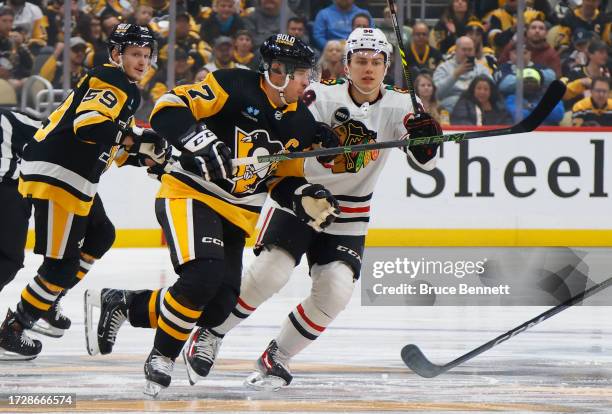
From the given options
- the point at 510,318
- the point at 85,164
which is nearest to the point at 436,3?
the point at 510,318

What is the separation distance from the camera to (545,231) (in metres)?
8.09

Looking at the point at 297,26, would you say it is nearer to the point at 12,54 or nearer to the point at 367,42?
the point at 12,54

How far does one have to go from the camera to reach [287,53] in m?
3.80

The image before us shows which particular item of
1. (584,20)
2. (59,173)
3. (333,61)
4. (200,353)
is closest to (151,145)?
(59,173)

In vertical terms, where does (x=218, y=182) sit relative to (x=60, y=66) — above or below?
above

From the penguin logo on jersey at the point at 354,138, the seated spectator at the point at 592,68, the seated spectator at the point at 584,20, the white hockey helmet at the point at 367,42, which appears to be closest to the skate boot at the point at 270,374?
the penguin logo on jersey at the point at 354,138

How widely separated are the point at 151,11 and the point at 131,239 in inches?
56.4

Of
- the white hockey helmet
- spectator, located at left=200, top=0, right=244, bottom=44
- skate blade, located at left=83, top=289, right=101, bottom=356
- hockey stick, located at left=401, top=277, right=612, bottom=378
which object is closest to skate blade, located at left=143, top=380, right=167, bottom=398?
skate blade, located at left=83, top=289, right=101, bottom=356

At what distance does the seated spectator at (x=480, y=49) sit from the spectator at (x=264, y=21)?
1.12 m

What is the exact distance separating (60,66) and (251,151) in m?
4.29

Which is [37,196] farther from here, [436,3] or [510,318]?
[436,3]

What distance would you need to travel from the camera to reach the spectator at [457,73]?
8.08m

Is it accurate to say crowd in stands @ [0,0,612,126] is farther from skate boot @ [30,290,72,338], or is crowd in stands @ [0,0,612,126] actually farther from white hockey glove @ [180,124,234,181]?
white hockey glove @ [180,124,234,181]

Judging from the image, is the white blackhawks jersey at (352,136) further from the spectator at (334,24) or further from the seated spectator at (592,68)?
the seated spectator at (592,68)
